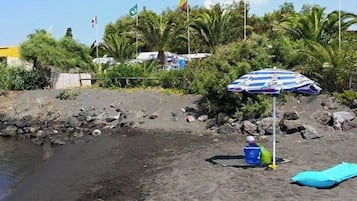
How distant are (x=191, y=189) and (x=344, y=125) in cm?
985

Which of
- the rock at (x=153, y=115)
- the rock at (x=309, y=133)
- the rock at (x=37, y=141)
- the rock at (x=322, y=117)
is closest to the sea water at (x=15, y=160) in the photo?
the rock at (x=37, y=141)

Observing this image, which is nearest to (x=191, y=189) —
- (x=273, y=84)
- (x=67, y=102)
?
(x=273, y=84)

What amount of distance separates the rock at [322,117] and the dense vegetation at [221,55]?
2.18 meters

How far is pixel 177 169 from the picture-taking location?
1282 cm

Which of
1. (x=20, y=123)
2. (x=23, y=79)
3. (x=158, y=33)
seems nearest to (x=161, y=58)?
(x=158, y=33)

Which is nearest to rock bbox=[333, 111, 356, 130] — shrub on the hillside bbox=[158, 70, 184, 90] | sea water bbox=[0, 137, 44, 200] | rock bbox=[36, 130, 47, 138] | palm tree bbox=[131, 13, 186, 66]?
shrub on the hillside bbox=[158, 70, 184, 90]

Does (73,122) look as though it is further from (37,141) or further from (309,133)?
(309,133)

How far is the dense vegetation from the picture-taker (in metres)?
21.8

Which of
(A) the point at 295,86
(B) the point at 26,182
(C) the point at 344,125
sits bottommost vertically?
(B) the point at 26,182

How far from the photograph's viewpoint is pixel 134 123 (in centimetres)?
2378

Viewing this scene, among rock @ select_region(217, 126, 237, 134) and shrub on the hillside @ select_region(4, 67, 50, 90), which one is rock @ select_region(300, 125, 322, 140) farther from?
shrub on the hillside @ select_region(4, 67, 50, 90)

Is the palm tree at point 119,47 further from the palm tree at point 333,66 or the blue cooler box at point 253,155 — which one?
the blue cooler box at point 253,155

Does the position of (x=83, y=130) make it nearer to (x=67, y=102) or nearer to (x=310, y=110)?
(x=67, y=102)

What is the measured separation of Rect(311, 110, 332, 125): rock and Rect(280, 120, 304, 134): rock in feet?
4.42
